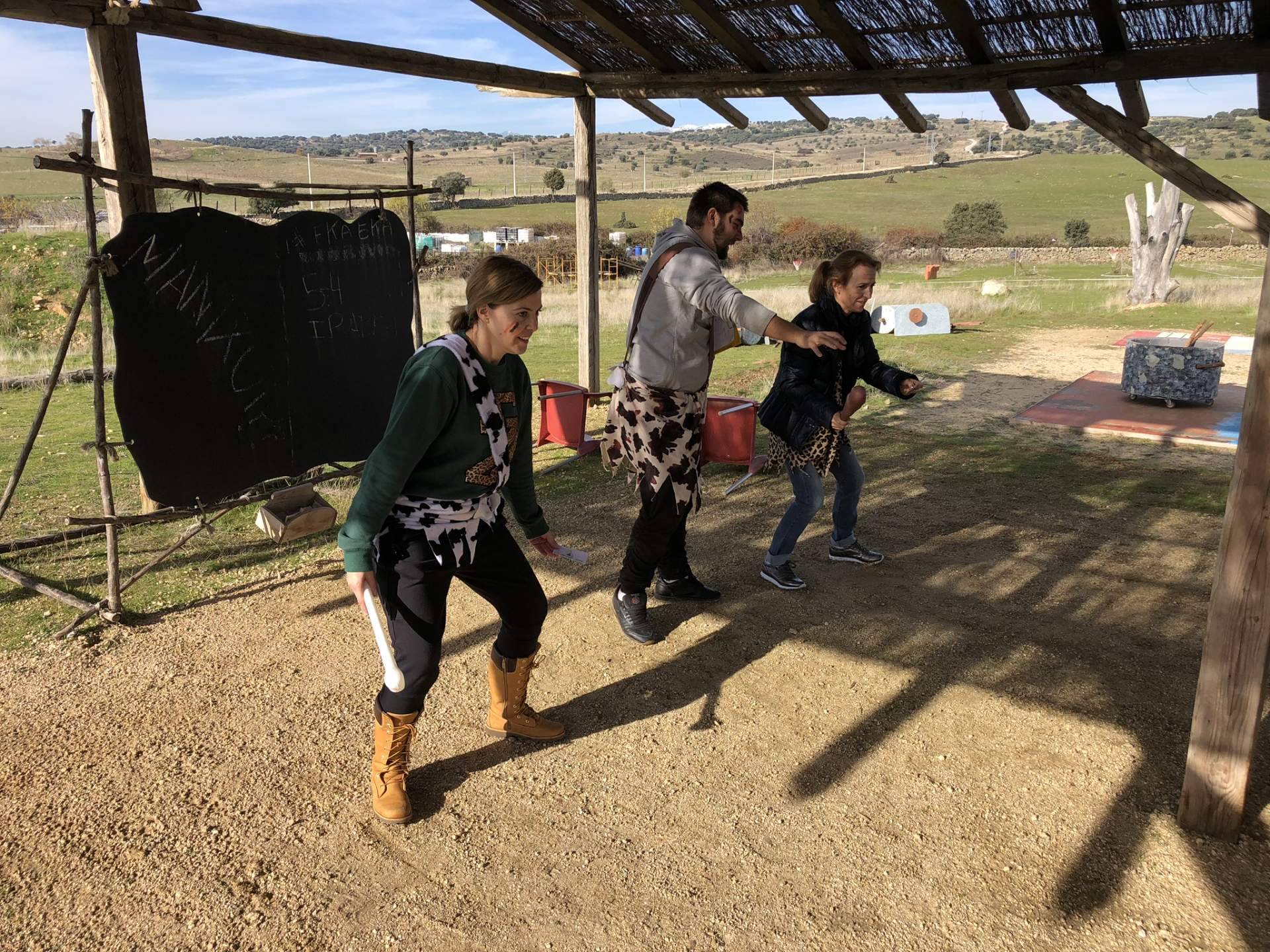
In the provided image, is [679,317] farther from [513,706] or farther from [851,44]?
[851,44]

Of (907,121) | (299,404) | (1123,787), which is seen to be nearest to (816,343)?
(1123,787)

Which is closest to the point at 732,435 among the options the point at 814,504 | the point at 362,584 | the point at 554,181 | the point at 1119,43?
the point at 814,504

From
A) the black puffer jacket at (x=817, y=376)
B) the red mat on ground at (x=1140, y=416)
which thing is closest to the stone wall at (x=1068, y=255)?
the red mat on ground at (x=1140, y=416)

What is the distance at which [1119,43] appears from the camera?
511cm

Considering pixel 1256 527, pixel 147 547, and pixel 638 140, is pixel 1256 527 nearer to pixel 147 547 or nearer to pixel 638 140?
pixel 147 547

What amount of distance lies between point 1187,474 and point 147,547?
748 centimetres

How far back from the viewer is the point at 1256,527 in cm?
284

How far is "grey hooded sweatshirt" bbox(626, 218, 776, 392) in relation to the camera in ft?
12.6

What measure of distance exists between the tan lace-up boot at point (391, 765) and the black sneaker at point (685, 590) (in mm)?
2066

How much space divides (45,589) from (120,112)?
2.44m

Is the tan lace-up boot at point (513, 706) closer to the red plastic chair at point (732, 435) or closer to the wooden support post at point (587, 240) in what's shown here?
the red plastic chair at point (732, 435)

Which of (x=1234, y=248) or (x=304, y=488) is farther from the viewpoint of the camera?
(x=1234, y=248)

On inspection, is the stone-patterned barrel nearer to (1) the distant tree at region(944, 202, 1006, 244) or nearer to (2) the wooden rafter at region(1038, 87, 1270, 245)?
(2) the wooden rafter at region(1038, 87, 1270, 245)

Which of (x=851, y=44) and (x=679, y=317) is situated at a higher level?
(x=851, y=44)
